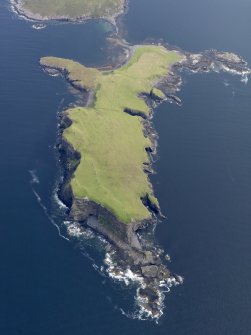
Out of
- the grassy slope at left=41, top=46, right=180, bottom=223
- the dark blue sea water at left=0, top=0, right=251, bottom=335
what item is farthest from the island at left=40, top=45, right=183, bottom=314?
the dark blue sea water at left=0, top=0, right=251, bottom=335

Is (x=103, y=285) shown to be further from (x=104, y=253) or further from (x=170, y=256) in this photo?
(x=170, y=256)

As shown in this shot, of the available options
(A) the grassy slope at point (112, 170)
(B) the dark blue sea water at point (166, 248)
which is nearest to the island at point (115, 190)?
(A) the grassy slope at point (112, 170)

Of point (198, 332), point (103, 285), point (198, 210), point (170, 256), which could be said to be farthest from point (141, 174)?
point (198, 332)

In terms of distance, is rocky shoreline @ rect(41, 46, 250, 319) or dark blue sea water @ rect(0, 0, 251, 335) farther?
rocky shoreline @ rect(41, 46, 250, 319)

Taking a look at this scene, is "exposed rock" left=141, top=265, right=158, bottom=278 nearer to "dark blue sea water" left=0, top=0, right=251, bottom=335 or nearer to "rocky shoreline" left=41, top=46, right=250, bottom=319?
"rocky shoreline" left=41, top=46, right=250, bottom=319

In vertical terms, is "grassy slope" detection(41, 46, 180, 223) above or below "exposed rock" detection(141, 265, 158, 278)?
above

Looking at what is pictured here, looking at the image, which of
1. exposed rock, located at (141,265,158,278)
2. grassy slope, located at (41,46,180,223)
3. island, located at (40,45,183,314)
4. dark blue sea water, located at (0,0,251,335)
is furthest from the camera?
grassy slope, located at (41,46,180,223)

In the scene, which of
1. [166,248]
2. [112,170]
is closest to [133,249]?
[166,248]

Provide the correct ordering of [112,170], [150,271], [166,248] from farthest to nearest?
[112,170] → [166,248] → [150,271]

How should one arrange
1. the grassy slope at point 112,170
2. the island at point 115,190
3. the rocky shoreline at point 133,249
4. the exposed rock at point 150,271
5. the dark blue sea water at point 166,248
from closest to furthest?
1. the dark blue sea water at point 166,248
2. the rocky shoreline at point 133,249
3. the exposed rock at point 150,271
4. the island at point 115,190
5. the grassy slope at point 112,170

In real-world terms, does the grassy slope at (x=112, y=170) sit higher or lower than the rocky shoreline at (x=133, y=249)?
higher

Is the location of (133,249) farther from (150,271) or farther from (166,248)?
(166,248)

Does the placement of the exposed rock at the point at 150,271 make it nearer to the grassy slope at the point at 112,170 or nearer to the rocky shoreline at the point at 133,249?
the rocky shoreline at the point at 133,249
